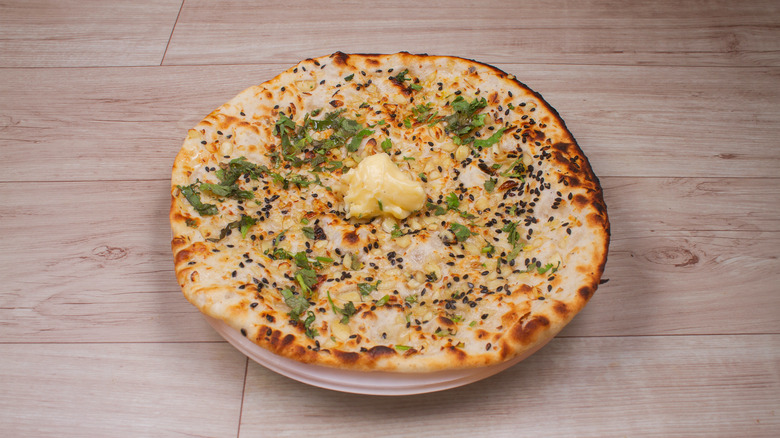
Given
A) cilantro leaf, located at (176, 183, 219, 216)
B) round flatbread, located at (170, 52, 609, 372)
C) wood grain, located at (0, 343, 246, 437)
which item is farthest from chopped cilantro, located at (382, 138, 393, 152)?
wood grain, located at (0, 343, 246, 437)

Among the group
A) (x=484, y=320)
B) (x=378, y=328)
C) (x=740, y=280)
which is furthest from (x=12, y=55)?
(x=740, y=280)

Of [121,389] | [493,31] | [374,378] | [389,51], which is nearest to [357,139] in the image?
[374,378]

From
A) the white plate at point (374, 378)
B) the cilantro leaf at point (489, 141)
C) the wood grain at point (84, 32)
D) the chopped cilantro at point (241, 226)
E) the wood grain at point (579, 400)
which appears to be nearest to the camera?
the white plate at point (374, 378)

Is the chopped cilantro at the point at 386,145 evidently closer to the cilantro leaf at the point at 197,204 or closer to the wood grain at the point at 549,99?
the cilantro leaf at the point at 197,204

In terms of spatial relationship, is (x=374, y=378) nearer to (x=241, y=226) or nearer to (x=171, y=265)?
(x=241, y=226)

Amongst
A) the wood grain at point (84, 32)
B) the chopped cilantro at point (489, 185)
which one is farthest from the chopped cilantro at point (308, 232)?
the wood grain at point (84, 32)

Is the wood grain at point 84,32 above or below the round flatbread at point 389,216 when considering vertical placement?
below

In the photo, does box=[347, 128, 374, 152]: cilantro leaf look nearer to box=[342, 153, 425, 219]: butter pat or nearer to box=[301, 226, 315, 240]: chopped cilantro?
box=[342, 153, 425, 219]: butter pat
